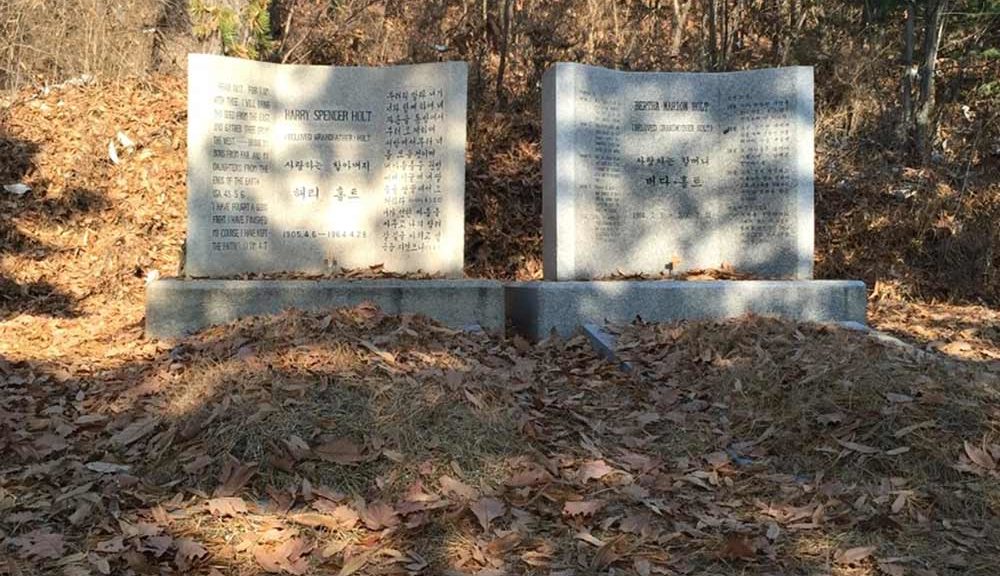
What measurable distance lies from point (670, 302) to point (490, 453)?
311 centimetres

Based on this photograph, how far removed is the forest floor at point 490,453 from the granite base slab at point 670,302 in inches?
15.6

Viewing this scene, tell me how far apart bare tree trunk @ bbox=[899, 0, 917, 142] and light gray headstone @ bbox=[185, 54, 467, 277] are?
7.74 metres

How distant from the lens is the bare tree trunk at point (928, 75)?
10.9 meters

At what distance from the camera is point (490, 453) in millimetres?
3680

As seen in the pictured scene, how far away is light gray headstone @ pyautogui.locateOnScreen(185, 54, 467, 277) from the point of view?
663 centimetres

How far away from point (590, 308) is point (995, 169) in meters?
7.50

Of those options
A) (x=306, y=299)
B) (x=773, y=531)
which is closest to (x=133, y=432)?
(x=306, y=299)

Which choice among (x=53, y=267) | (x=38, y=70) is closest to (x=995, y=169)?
(x=53, y=267)

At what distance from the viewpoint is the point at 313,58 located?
11211mm

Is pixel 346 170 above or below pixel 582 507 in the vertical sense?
above

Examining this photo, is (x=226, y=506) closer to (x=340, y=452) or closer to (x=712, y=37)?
(x=340, y=452)

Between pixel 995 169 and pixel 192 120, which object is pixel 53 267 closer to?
pixel 192 120

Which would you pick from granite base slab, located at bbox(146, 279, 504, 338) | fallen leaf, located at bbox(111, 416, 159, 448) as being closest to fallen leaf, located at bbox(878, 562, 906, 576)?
fallen leaf, located at bbox(111, 416, 159, 448)

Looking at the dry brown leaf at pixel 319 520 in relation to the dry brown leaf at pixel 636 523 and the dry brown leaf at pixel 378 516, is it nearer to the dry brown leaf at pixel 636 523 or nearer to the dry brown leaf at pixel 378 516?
the dry brown leaf at pixel 378 516
